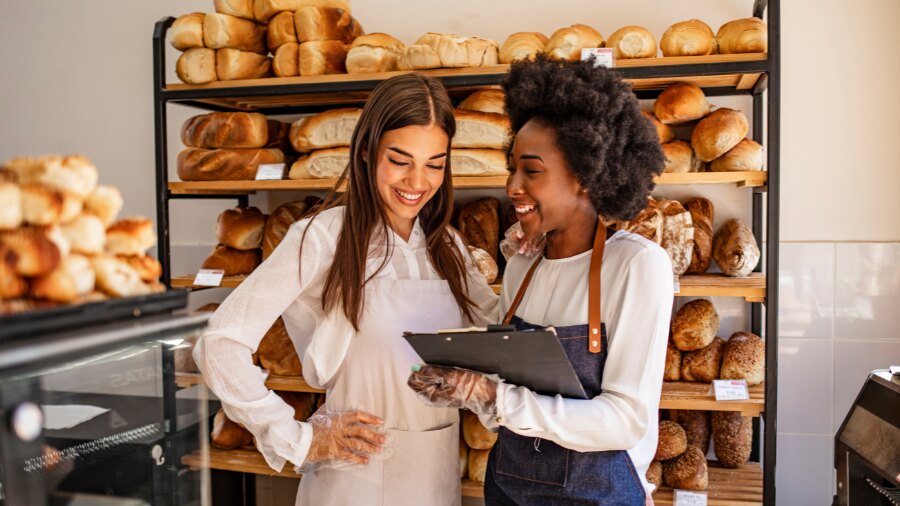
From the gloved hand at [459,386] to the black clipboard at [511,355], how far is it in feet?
0.05

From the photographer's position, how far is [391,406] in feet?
5.66

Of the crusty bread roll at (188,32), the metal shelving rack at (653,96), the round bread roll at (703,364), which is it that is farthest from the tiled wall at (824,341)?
the crusty bread roll at (188,32)

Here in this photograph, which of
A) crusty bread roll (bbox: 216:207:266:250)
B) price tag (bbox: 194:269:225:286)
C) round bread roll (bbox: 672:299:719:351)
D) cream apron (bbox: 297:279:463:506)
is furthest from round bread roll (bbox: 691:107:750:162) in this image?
price tag (bbox: 194:269:225:286)

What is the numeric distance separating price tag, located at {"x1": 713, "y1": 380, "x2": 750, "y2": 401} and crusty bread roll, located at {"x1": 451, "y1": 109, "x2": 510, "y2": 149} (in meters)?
1.08

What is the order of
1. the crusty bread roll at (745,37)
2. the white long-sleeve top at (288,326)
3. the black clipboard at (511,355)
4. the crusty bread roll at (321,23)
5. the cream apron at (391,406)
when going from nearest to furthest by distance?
the black clipboard at (511,355), the white long-sleeve top at (288,326), the cream apron at (391,406), the crusty bread roll at (745,37), the crusty bread roll at (321,23)

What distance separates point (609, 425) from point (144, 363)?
0.84m

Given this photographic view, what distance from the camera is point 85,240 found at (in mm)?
736

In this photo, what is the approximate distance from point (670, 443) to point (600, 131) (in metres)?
1.48

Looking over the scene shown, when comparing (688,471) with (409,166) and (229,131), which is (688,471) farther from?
(229,131)

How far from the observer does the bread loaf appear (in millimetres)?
2566

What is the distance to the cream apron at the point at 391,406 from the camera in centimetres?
171

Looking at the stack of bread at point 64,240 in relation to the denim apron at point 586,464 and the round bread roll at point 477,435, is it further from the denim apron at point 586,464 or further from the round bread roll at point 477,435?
the round bread roll at point 477,435

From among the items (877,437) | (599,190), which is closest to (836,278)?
(877,437)

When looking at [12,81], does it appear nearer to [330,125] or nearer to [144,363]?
[330,125]
